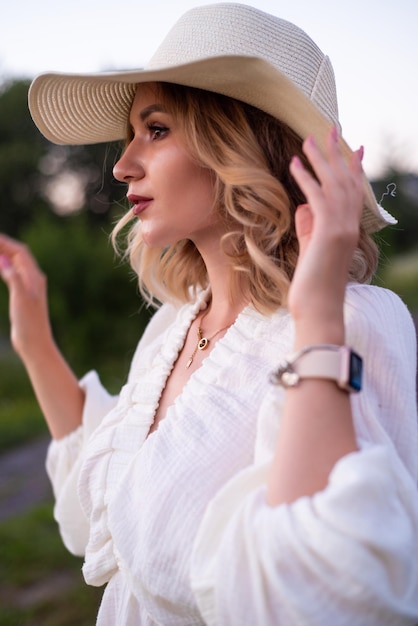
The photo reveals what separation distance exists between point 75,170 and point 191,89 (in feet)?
72.0

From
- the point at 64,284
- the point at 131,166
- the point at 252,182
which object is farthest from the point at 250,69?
the point at 64,284

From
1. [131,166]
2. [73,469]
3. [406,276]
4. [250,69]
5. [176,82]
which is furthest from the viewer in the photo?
[406,276]

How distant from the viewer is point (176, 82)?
5.68 feet

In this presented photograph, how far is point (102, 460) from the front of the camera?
6.33 ft

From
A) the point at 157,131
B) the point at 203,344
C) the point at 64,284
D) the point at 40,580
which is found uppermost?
the point at 157,131

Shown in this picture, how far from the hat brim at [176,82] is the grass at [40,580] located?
2383 millimetres

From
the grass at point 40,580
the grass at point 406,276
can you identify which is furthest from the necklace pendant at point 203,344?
the grass at point 406,276

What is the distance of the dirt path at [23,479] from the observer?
494 cm

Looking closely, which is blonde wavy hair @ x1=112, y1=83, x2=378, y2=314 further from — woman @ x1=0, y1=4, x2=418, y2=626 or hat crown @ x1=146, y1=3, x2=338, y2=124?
hat crown @ x1=146, y1=3, x2=338, y2=124

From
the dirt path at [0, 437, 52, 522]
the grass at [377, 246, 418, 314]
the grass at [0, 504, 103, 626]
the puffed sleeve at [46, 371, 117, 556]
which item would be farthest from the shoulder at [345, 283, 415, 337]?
the grass at [377, 246, 418, 314]

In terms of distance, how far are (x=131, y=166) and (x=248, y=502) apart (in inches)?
37.1

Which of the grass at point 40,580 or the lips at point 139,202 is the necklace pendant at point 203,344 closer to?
the lips at point 139,202

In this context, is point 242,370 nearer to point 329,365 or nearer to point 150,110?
point 329,365

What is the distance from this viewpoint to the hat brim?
164cm
